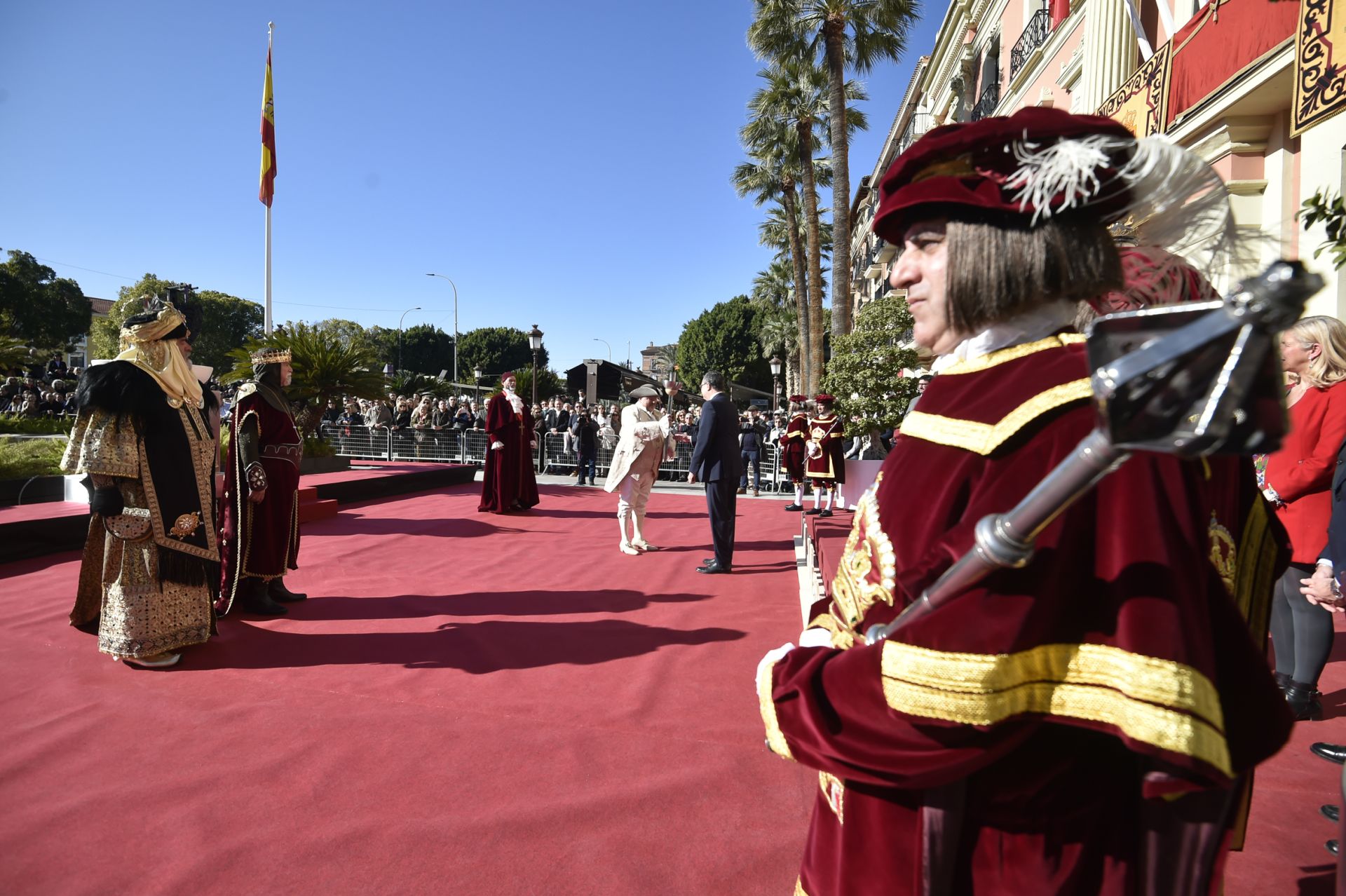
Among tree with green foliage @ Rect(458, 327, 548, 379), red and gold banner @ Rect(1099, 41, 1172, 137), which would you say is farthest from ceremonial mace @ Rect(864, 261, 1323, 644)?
tree with green foliage @ Rect(458, 327, 548, 379)

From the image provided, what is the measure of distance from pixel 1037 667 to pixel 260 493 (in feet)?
18.5

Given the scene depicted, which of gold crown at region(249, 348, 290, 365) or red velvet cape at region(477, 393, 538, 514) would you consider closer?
gold crown at region(249, 348, 290, 365)

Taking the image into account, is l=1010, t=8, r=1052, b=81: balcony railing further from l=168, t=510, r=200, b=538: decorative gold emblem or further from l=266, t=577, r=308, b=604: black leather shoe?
l=168, t=510, r=200, b=538: decorative gold emblem

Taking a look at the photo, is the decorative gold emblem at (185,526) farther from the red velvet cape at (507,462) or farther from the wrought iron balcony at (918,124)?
the wrought iron balcony at (918,124)

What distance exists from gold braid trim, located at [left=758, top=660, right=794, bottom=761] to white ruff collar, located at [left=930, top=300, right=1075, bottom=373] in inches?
25.3

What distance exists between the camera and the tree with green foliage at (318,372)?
14539 millimetres

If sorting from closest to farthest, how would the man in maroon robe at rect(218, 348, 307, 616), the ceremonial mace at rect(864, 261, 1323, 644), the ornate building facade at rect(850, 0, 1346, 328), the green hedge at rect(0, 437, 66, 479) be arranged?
the ceremonial mace at rect(864, 261, 1323, 644) → the man in maroon robe at rect(218, 348, 307, 616) → the ornate building facade at rect(850, 0, 1346, 328) → the green hedge at rect(0, 437, 66, 479)

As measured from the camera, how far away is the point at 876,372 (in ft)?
37.9

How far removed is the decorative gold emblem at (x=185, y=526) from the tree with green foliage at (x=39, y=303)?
47171 mm

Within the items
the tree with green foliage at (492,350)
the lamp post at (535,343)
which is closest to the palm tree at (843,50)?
the lamp post at (535,343)

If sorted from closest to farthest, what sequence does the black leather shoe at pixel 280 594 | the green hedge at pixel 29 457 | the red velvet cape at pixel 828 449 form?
the black leather shoe at pixel 280 594, the green hedge at pixel 29 457, the red velvet cape at pixel 828 449

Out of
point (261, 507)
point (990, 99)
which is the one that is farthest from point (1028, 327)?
point (990, 99)

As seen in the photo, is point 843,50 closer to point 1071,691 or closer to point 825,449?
point 825,449

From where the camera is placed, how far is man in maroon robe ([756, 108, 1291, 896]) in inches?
36.7
